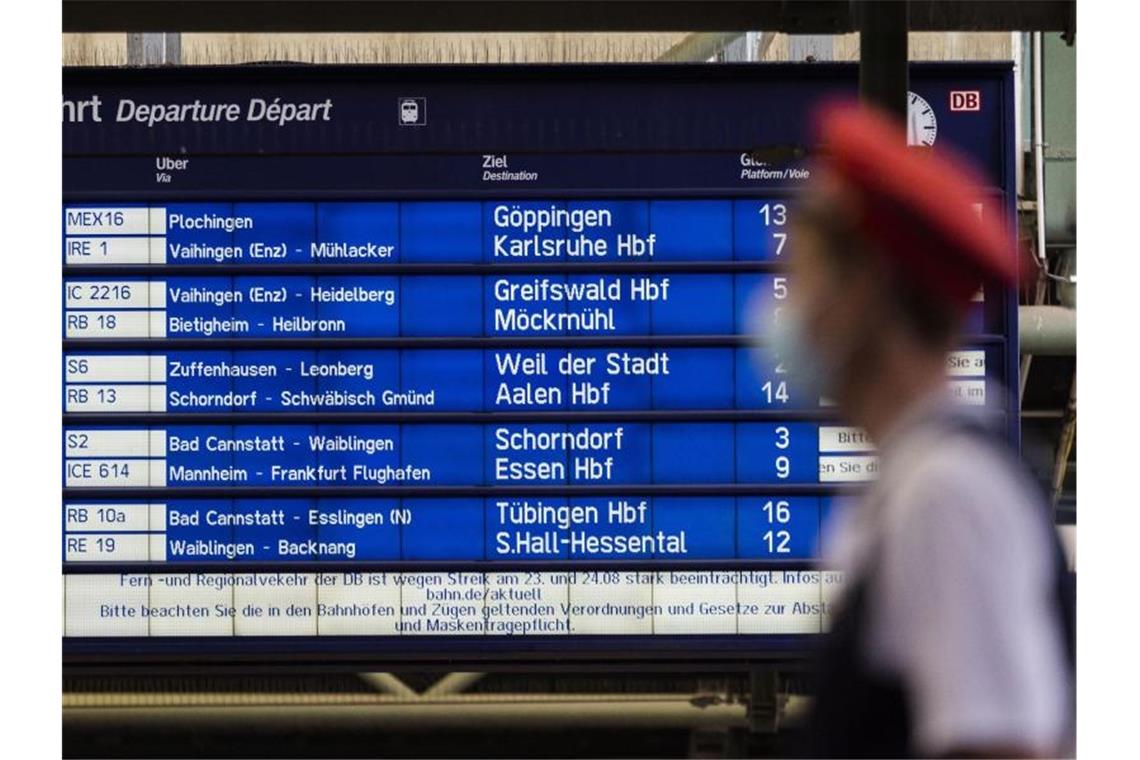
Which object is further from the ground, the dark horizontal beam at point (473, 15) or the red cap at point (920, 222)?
the dark horizontal beam at point (473, 15)

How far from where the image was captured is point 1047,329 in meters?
7.29

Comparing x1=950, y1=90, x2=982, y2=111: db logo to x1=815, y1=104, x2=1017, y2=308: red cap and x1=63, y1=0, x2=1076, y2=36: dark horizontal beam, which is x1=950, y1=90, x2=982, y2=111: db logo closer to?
x1=63, y1=0, x2=1076, y2=36: dark horizontal beam

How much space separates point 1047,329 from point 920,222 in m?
5.79

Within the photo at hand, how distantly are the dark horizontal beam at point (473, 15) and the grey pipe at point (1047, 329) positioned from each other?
5.52 ft

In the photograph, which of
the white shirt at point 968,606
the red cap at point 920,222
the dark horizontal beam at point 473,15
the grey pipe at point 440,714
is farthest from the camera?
the grey pipe at point 440,714

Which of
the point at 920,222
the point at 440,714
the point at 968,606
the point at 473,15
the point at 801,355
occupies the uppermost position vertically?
the point at 473,15

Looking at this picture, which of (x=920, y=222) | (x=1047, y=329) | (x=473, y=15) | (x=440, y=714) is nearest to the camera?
(x=920, y=222)

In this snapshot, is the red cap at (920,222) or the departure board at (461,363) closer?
the red cap at (920,222)

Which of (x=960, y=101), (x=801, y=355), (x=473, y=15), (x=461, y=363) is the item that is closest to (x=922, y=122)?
(x=960, y=101)

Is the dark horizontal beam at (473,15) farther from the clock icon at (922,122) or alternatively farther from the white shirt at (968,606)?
the white shirt at (968,606)

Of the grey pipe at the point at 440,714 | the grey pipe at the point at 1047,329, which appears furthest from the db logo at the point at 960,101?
the grey pipe at the point at 440,714

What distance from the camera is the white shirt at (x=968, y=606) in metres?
1.55

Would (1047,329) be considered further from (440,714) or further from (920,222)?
(920,222)
